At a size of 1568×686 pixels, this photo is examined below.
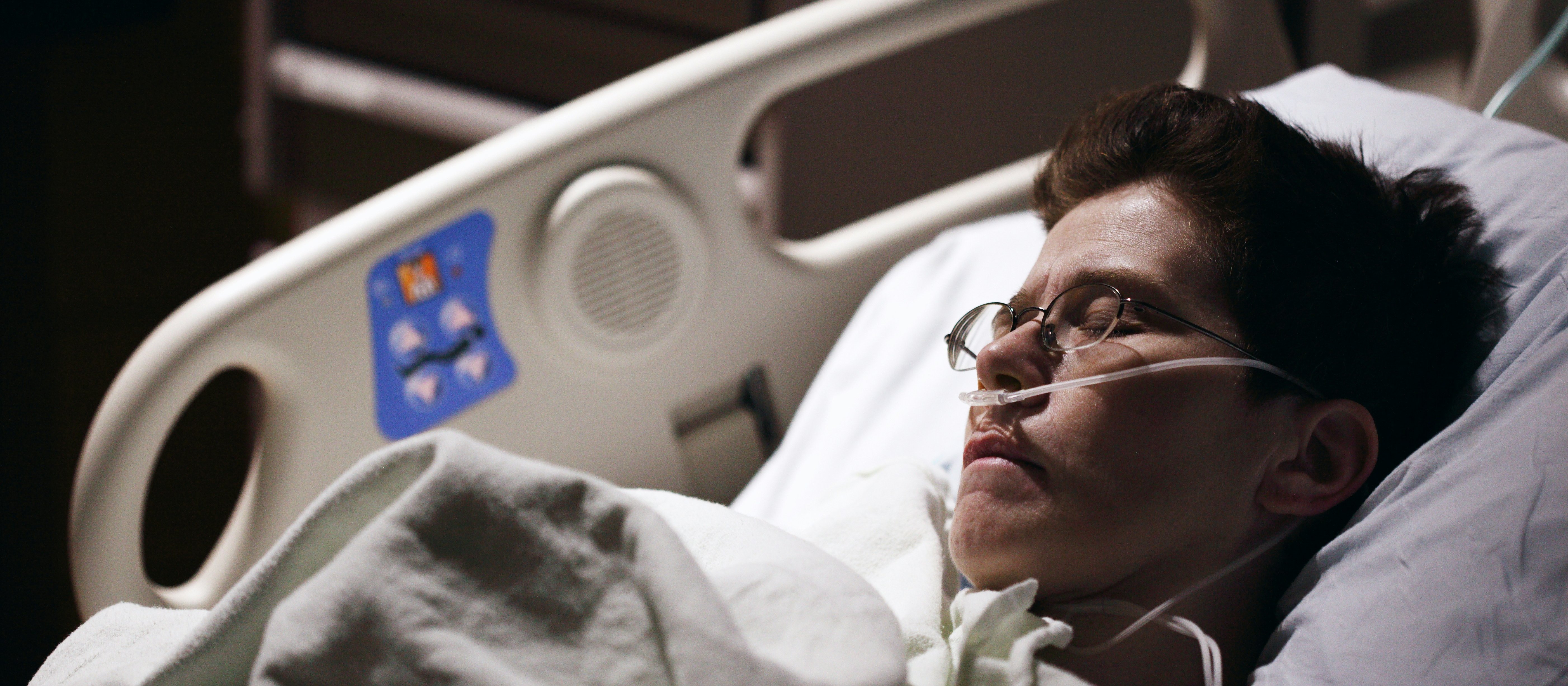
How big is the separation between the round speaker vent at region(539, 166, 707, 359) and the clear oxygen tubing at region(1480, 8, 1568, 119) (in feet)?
3.20

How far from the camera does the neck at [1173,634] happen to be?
0.95 m

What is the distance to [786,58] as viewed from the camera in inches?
54.0

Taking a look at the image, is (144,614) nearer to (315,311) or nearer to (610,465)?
(315,311)

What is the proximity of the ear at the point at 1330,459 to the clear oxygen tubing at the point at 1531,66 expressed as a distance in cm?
63

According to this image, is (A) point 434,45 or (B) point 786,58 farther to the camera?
(A) point 434,45

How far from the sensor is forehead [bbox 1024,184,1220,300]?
966 mm

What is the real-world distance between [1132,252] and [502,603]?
58cm

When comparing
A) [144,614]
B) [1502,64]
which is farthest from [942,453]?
[1502,64]

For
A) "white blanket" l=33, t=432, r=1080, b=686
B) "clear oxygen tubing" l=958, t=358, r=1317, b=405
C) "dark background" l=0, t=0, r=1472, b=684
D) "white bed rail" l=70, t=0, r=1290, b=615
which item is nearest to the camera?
"white blanket" l=33, t=432, r=1080, b=686

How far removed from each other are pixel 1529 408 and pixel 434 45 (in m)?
2.35

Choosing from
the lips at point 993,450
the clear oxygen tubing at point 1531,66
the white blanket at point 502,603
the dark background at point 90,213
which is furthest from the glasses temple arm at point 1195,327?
the dark background at point 90,213

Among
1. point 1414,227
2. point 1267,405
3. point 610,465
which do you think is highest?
point 1414,227

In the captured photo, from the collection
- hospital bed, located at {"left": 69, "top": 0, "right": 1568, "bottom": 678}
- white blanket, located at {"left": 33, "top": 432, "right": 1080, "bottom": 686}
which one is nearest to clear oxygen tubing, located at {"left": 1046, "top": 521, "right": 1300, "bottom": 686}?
white blanket, located at {"left": 33, "top": 432, "right": 1080, "bottom": 686}

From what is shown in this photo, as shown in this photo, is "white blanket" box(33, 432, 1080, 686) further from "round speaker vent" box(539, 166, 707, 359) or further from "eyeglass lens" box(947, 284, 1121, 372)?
"round speaker vent" box(539, 166, 707, 359)
